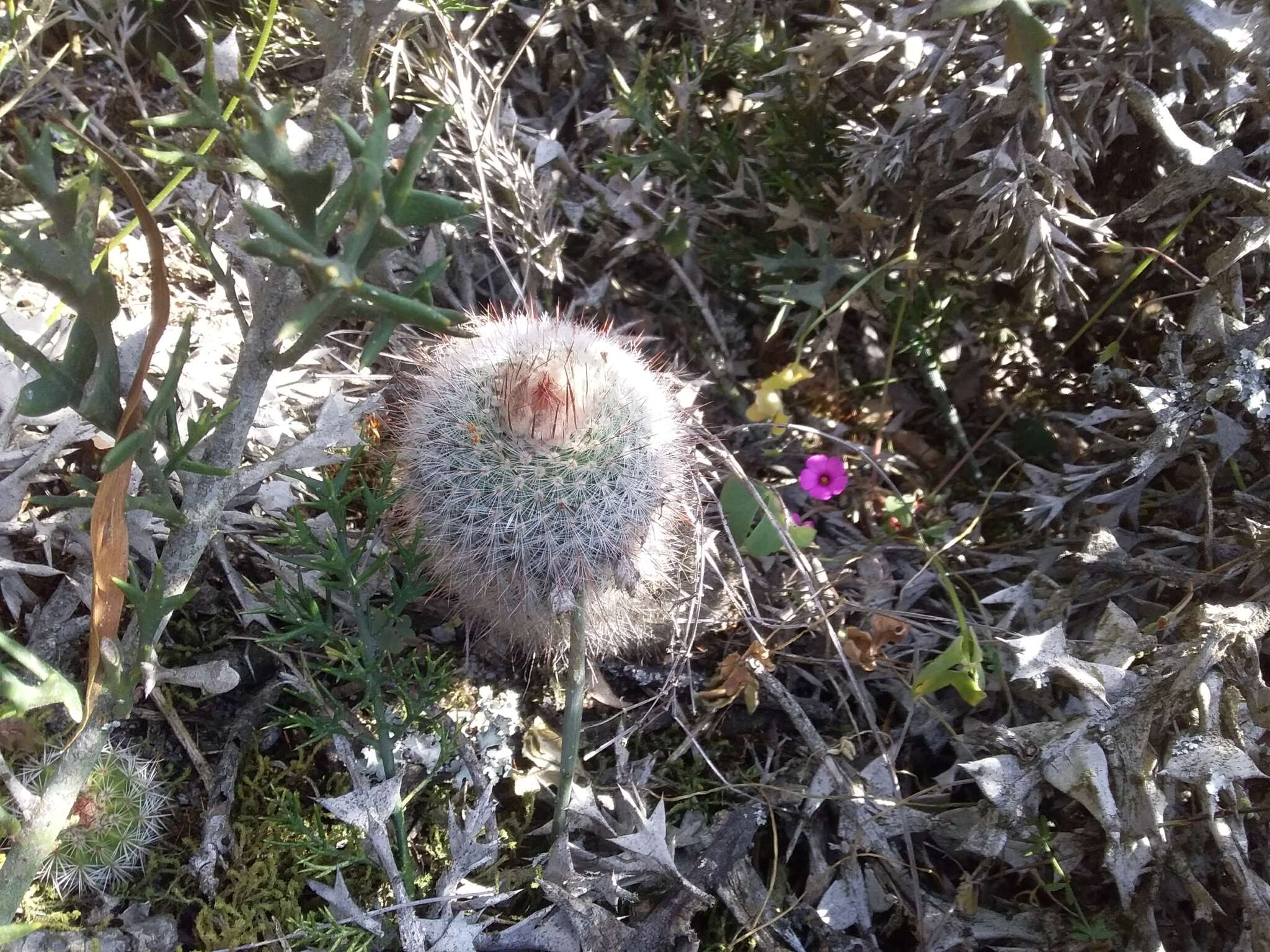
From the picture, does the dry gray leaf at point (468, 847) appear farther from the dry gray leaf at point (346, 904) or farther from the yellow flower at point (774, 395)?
the yellow flower at point (774, 395)

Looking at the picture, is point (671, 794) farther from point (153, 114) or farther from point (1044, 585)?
point (153, 114)

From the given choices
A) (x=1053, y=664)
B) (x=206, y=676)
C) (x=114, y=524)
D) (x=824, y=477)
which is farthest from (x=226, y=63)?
(x=1053, y=664)

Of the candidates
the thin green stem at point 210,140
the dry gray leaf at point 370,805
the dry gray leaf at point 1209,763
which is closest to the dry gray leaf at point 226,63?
the thin green stem at point 210,140

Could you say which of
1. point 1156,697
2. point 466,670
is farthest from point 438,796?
point 1156,697

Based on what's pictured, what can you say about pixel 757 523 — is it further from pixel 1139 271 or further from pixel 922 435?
pixel 1139 271

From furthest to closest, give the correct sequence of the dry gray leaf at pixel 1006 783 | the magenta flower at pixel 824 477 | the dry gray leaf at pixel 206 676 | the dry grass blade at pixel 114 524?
the magenta flower at pixel 824 477 < the dry gray leaf at pixel 1006 783 < the dry gray leaf at pixel 206 676 < the dry grass blade at pixel 114 524

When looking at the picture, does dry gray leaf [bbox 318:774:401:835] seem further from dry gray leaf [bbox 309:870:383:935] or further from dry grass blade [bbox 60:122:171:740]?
dry grass blade [bbox 60:122:171:740]
